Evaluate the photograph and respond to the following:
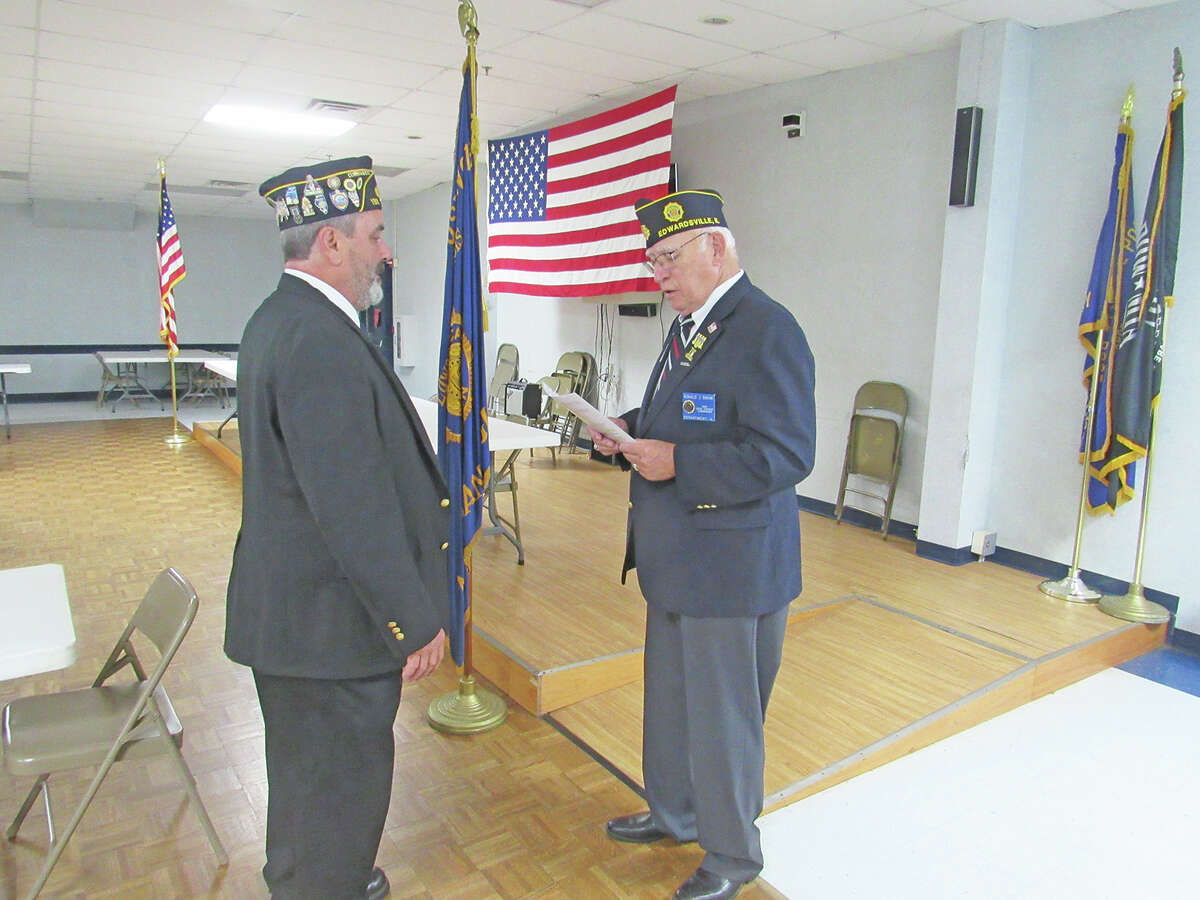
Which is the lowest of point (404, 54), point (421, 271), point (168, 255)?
point (168, 255)

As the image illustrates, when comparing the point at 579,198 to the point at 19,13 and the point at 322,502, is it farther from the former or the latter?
the point at 322,502

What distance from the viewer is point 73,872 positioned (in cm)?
203

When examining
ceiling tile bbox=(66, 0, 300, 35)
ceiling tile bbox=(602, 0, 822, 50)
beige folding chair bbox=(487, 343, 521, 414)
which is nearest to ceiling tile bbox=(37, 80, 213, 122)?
ceiling tile bbox=(66, 0, 300, 35)

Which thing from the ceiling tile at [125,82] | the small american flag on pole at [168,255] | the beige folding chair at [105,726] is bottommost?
the beige folding chair at [105,726]

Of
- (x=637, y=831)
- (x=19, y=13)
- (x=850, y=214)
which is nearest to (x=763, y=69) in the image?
(x=850, y=214)

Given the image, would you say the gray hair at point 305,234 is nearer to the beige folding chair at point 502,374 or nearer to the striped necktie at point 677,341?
the striped necktie at point 677,341

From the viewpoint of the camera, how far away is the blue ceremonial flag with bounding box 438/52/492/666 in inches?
104

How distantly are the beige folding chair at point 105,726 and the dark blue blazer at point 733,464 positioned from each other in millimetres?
1118

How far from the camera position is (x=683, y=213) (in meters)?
1.81

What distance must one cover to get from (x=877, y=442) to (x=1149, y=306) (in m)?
1.65

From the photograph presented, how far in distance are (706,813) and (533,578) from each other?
220 cm

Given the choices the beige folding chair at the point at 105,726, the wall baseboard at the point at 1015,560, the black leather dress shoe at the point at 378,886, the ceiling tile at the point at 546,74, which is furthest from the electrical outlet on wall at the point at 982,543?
the beige folding chair at the point at 105,726

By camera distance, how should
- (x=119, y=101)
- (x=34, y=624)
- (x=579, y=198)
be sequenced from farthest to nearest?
(x=579, y=198) → (x=119, y=101) → (x=34, y=624)

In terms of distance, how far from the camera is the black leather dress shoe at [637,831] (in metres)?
2.20
